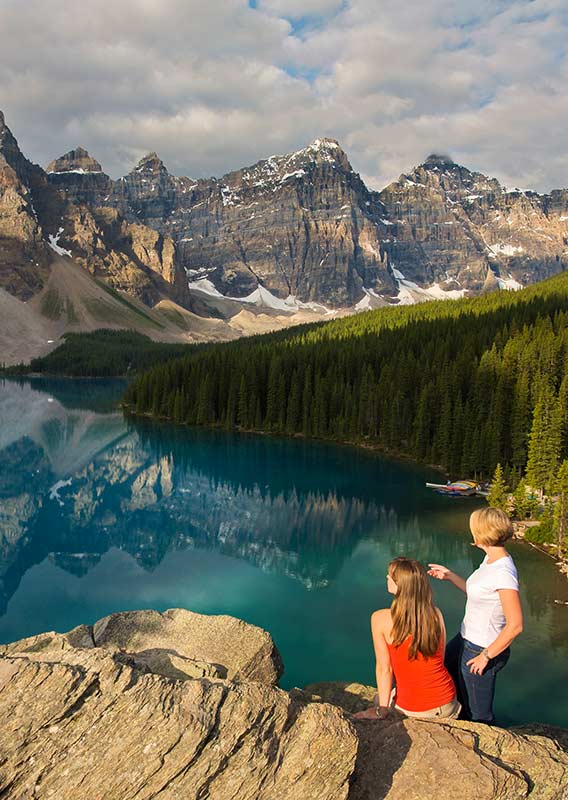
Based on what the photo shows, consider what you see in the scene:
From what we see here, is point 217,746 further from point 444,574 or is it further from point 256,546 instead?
point 256,546

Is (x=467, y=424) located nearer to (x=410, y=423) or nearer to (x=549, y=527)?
(x=410, y=423)

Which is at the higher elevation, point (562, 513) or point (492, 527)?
point (492, 527)

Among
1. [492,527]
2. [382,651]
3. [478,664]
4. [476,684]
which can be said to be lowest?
[476,684]

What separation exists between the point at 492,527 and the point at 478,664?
2000 mm

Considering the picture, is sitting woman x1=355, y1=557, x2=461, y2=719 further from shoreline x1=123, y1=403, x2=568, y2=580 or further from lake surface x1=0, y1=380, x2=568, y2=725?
shoreline x1=123, y1=403, x2=568, y2=580

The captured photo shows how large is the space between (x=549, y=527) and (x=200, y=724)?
39.5m

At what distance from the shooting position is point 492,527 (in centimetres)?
852

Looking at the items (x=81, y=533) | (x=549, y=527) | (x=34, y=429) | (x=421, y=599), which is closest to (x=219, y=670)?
(x=421, y=599)

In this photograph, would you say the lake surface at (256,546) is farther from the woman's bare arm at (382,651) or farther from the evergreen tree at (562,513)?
the woman's bare arm at (382,651)

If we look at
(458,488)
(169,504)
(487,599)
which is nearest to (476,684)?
(487,599)

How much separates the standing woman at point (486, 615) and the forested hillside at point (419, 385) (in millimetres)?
44042

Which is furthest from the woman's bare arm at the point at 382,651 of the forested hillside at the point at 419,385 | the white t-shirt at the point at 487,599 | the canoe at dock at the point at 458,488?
the canoe at dock at the point at 458,488

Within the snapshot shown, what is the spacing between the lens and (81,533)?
49.0 m

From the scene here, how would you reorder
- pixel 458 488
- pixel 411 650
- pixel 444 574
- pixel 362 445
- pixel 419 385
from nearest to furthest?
pixel 411 650
pixel 444 574
pixel 458 488
pixel 419 385
pixel 362 445
